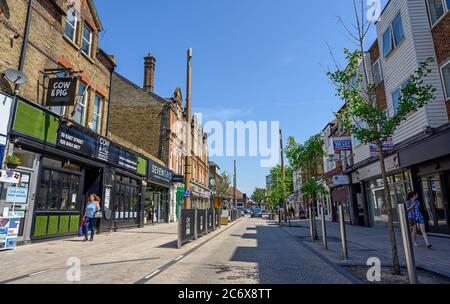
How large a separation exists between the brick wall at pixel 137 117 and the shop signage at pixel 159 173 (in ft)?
5.94

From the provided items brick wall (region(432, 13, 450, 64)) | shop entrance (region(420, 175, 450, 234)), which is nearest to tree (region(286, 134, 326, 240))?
shop entrance (region(420, 175, 450, 234))

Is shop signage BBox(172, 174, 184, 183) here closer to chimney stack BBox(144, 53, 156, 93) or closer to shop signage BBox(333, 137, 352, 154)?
chimney stack BBox(144, 53, 156, 93)

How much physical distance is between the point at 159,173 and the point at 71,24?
1227 centimetres

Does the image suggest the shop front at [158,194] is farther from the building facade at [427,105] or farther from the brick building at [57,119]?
the building facade at [427,105]

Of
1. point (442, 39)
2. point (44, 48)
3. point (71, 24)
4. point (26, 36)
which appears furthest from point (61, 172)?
point (442, 39)

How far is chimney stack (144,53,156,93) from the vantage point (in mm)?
27802

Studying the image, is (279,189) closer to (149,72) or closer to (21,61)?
(149,72)

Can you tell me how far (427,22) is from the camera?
13047 millimetres

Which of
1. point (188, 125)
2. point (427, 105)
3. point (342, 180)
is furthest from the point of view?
point (342, 180)

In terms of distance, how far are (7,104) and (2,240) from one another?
159 inches

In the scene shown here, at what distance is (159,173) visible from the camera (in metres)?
Result: 23.1

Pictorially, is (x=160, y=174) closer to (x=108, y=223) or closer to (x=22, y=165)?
(x=108, y=223)

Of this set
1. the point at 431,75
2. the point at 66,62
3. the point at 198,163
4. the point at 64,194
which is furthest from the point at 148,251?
the point at 198,163

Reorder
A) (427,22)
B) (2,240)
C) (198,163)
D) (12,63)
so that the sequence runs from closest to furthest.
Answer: (2,240) < (12,63) < (427,22) < (198,163)
